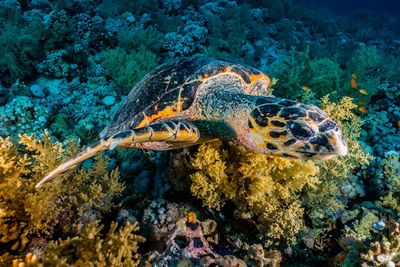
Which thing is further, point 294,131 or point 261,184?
point 261,184

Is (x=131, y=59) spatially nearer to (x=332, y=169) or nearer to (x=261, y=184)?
(x=261, y=184)

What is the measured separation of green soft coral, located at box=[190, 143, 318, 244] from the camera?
4.51 feet

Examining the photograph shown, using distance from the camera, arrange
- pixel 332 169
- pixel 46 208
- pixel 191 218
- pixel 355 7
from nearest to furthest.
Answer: pixel 46 208, pixel 191 218, pixel 332 169, pixel 355 7

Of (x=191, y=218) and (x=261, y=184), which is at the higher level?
(x=261, y=184)

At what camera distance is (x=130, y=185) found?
2.01 meters

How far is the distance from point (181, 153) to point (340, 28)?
508 inches

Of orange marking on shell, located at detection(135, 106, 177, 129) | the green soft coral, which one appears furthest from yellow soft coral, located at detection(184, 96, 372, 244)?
orange marking on shell, located at detection(135, 106, 177, 129)

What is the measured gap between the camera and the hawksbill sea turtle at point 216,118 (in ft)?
3.25

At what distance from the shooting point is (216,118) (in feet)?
4.76

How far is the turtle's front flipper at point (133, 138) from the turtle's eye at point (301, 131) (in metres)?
0.63

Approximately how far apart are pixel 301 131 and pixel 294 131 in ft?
0.11

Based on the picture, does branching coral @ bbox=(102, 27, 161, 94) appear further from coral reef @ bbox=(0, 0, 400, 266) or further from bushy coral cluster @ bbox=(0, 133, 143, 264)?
bushy coral cluster @ bbox=(0, 133, 143, 264)

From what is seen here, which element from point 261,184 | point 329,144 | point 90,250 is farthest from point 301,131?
point 90,250

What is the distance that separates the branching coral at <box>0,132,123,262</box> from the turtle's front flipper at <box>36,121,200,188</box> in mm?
243
